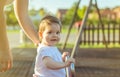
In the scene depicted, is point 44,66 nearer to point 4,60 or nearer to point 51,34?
point 51,34

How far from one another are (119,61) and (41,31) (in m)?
6.11

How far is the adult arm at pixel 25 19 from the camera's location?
3383 mm

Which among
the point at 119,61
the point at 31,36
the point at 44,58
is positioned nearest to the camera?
the point at 44,58

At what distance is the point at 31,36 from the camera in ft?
11.1

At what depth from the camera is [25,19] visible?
11.2 ft

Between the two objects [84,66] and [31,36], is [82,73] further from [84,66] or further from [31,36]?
[31,36]

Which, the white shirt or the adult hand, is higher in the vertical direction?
the adult hand

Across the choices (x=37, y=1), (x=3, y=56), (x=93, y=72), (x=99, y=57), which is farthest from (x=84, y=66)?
(x=37, y=1)

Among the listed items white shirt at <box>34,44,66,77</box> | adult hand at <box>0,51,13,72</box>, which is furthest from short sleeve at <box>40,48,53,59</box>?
adult hand at <box>0,51,13,72</box>

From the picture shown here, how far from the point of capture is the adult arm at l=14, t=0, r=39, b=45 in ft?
11.1

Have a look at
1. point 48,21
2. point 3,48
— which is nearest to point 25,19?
point 48,21

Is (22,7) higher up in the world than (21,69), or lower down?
higher up

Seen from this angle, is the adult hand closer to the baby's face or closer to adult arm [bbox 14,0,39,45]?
the baby's face

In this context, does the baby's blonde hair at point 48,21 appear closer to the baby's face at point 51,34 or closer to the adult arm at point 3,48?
the baby's face at point 51,34
